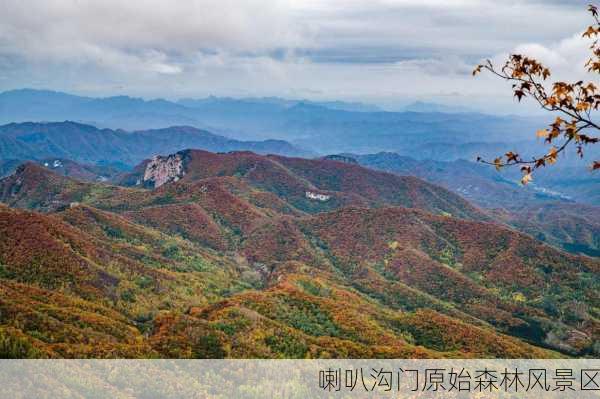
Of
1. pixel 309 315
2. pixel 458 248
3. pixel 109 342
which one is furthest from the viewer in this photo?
pixel 458 248

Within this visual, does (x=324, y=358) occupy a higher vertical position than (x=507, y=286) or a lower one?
higher

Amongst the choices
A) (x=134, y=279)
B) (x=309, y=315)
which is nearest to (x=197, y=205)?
(x=134, y=279)

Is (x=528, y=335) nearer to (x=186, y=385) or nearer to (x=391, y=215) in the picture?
(x=391, y=215)

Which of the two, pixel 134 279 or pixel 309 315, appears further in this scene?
pixel 134 279

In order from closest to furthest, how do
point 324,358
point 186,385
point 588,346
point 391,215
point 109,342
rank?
point 186,385, point 109,342, point 324,358, point 588,346, point 391,215

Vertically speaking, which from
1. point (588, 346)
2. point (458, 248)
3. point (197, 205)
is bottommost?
point (588, 346)

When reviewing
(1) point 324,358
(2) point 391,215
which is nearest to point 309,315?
(1) point 324,358

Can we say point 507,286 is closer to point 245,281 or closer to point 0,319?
point 245,281
